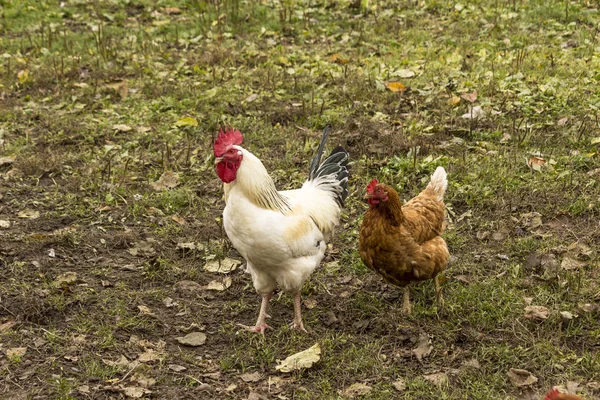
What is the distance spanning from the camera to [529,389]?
4.10 m

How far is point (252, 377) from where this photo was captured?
4.31 metres

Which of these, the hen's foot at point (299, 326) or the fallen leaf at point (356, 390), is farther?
the hen's foot at point (299, 326)

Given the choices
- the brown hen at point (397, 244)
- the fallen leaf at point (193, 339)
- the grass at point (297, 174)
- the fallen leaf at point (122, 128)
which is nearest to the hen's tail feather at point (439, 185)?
the brown hen at point (397, 244)

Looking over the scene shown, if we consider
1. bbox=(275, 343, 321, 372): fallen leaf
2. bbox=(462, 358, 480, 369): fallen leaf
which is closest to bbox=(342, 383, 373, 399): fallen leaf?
bbox=(275, 343, 321, 372): fallen leaf

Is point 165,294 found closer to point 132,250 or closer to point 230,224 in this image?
point 132,250

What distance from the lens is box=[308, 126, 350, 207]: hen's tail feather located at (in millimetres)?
5145

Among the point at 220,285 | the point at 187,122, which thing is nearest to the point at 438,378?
the point at 220,285

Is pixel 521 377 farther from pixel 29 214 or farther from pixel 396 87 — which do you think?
pixel 396 87

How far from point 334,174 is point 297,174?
151 cm

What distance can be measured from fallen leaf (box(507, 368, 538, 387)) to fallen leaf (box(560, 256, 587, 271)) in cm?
118

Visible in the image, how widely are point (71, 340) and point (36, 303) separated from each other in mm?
418

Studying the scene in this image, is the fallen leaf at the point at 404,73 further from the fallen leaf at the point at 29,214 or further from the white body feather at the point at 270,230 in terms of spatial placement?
the fallen leaf at the point at 29,214

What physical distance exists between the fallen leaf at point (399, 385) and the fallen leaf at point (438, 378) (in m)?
0.14

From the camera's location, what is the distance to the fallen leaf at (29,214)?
5.94 meters
